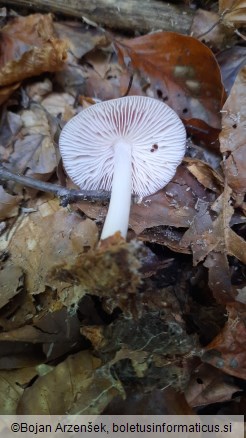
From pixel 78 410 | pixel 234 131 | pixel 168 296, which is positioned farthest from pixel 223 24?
pixel 78 410

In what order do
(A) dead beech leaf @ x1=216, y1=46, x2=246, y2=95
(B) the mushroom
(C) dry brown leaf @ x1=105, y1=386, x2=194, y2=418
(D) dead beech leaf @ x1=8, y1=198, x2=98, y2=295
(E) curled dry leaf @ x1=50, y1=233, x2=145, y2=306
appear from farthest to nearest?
(A) dead beech leaf @ x1=216, y1=46, x2=246, y2=95
(D) dead beech leaf @ x1=8, y1=198, x2=98, y2=295
(B) the mushroom
(C) dry brown leaf @ x1=105, y1=386, x2=194, y2=418
(E) curled dry leaf @ x1=50, y1=233, x2=145, y2=306

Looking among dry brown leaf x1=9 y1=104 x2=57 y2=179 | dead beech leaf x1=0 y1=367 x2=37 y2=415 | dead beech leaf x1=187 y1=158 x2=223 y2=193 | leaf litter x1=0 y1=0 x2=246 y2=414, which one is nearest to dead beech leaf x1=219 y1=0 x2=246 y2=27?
leaf litter x1=0 y1=0 x2=246 y2=414

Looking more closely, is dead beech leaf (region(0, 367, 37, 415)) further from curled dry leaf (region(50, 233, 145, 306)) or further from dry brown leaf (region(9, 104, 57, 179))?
dry brown leaf (region(9, 104, 57, 179))

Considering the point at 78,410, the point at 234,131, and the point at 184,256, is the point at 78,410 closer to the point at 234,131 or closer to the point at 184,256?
the point at 184,256

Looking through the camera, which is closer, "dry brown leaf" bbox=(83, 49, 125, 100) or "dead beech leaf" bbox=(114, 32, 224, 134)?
"dead beech leaf" bbox=(114, 32, 224, 134)

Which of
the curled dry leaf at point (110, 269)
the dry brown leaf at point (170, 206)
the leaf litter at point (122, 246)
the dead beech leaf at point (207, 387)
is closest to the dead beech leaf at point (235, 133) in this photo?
the leaf litter at point (122, 246)

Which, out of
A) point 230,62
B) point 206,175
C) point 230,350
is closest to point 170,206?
point 206,175

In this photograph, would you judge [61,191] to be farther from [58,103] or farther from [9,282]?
[58,103]
